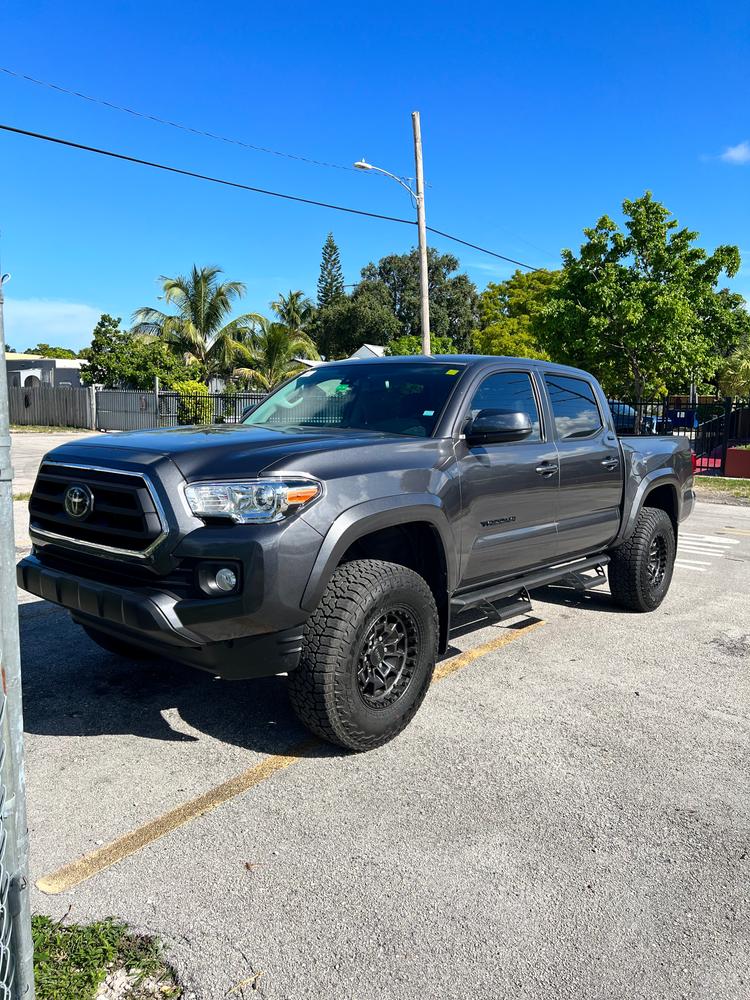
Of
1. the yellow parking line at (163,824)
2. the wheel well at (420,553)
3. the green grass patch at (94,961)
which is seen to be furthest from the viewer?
the wheel well at (420,553)

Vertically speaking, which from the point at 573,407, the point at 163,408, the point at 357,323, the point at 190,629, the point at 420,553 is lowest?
the point at 190,629

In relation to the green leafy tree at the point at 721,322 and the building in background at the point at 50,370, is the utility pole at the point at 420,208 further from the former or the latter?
the building in background at the point at 50,370

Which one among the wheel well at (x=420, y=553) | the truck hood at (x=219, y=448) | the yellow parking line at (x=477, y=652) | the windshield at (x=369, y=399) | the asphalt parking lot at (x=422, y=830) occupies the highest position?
the windshield at (x=369, y=399)

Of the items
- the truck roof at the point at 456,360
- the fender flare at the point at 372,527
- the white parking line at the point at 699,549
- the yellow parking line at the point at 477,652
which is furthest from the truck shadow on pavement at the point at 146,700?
the white parking line at the point at 699,549

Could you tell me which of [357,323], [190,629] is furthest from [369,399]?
[357,323]

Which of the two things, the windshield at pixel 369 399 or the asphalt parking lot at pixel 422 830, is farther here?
the windshield at pixel 369 399

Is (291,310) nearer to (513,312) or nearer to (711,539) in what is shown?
(513,312)

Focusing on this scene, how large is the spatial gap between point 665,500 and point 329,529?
417 centimetres

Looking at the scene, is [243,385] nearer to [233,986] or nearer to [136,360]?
[136,360]

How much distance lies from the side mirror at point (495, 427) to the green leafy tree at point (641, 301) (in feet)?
64.3

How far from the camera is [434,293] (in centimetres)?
5778

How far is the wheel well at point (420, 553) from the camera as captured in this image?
389cm

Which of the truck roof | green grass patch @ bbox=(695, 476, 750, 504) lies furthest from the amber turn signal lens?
green grass patch @ bbox=(695, 476, 750, 504)

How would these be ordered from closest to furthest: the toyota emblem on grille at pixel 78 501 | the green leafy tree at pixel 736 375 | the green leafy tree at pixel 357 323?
the toyota emblem on grille at pixel 78 501 → the green leafy tree at pixel 736 375 → the green leafy tree at pixel 357 323
